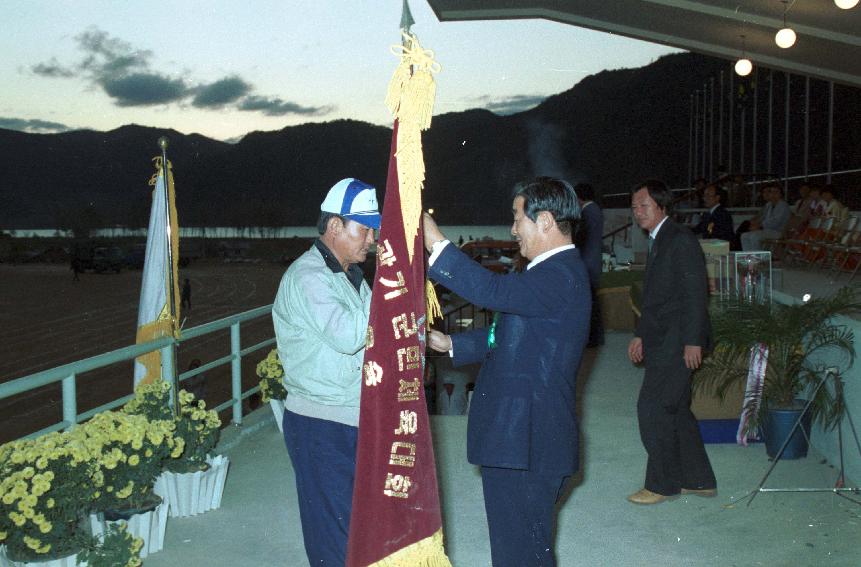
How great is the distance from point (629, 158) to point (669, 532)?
50.2m

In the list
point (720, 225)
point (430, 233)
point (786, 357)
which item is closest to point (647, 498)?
point (786, 357)

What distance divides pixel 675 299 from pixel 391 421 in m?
2.78

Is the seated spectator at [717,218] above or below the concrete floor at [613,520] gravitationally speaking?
above

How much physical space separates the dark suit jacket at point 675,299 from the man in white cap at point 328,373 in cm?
225

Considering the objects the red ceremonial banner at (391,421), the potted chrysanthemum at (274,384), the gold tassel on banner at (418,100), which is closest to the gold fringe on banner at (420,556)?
the red ceremonial banner at (391,421)

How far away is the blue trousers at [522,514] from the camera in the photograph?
2.92 metres

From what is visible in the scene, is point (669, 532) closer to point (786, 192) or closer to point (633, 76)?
point (786, 192)

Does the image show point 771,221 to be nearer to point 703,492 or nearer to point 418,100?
point 703,492

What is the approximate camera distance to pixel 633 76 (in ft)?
220

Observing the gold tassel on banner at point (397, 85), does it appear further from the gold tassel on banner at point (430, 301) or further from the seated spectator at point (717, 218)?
the seated spectator at point (717, 218)

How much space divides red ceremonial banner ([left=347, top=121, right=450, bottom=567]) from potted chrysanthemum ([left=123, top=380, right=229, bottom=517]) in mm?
2597

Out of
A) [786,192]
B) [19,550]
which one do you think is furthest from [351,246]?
[786,192]

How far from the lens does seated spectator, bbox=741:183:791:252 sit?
1380cm

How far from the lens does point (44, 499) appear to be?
3.62 m
